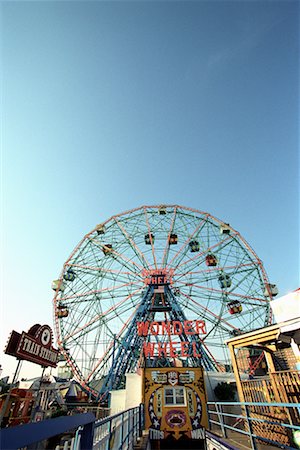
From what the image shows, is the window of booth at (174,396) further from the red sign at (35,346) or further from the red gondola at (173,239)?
the red gondola at (173,239)

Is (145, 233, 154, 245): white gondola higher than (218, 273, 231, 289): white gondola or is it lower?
higher

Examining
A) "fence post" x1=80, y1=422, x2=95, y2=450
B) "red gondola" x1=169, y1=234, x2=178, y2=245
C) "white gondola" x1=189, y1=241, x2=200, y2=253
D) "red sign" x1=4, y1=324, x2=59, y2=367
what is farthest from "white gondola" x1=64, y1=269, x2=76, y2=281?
"fence post" x1=80, y1=422, x2=95, y2=450

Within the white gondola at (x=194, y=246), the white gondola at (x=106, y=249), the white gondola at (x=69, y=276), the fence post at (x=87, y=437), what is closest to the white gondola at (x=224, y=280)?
the white gondola at (x=194, y=246)

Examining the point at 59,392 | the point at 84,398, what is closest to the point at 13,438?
the point at 84,398

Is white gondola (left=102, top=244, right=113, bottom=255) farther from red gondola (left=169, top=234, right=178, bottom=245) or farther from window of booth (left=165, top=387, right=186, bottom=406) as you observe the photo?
window of booth (left=165, top=387, right=186, bottom=406)

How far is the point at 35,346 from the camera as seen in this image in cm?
1240

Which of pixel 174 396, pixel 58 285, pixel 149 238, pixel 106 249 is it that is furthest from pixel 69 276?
pixel 174 396

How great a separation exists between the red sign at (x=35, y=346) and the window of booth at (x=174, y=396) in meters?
6.93

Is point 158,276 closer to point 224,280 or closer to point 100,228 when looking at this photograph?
point 224,280

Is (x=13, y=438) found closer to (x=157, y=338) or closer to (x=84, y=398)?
(x=157, y=338)

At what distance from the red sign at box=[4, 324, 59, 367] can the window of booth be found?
6.93 m

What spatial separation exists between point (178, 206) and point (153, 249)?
4.44m

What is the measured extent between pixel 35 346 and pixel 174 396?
745 cm

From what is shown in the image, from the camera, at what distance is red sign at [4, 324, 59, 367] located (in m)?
11.1
